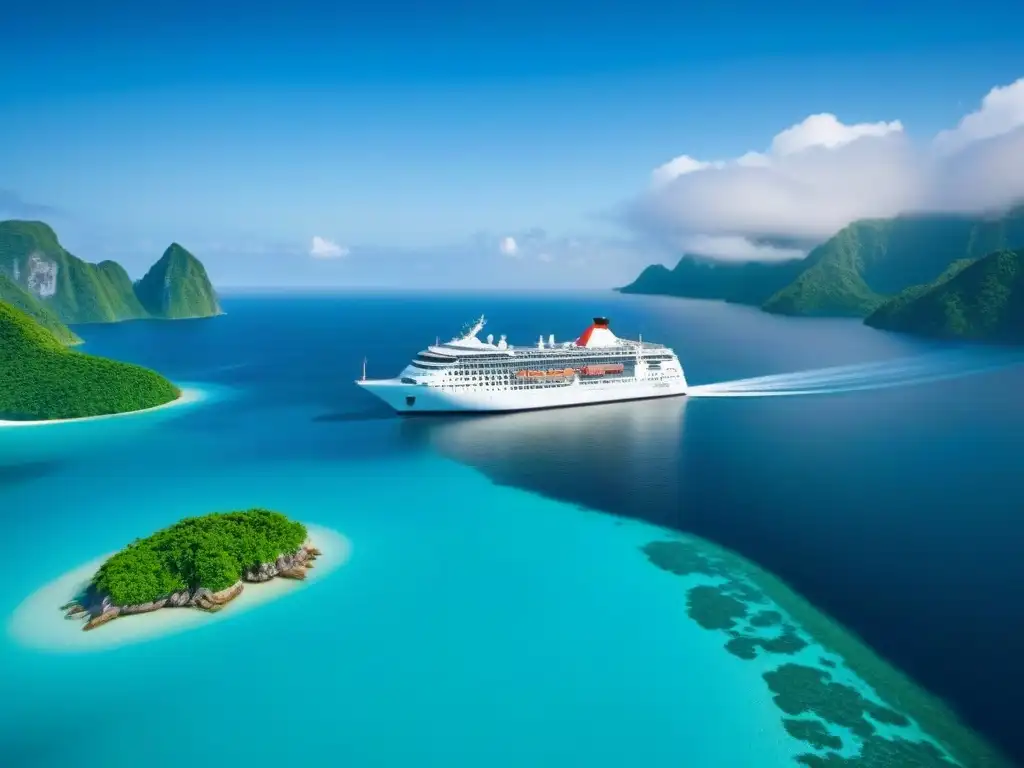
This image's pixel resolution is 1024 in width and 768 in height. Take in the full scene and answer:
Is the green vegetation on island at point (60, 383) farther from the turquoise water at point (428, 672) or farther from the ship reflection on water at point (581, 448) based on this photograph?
the turquoise water at point (428, 672)

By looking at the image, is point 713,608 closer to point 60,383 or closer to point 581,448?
point 581,448

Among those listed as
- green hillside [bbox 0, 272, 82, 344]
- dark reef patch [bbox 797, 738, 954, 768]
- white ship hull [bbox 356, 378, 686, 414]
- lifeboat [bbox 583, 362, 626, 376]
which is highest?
green hillside [bbox 0, 272, 82, 344]

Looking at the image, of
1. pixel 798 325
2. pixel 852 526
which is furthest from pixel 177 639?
pixel 798 325

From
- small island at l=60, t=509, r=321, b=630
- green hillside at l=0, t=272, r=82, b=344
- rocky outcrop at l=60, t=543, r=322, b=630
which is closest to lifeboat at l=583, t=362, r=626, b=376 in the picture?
small island at l=60, t=509, r=321, b=630

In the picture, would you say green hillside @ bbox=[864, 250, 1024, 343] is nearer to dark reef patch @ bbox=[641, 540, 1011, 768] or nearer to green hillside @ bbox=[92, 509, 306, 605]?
dark reef patch @ bbox=[641, 540, 1011, 768]

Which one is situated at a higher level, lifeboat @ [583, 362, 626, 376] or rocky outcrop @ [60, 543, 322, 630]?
lifeboat @ [583, 362, 626, 376]

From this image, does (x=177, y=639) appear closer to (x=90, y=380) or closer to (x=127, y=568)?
(x=127, y=568)

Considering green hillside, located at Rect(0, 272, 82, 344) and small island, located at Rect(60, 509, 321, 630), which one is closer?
small island, located at Rect(60, 509, 321, 630)

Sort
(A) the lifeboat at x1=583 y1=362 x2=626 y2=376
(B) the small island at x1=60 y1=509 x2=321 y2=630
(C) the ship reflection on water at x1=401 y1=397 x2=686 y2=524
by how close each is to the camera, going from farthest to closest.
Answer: (A) the lifeboat at x1=583 y1=362 x2=626 y2=376 < (C) the ship reflection on water at x1=401 y1=397 x2=686 y2=524 < (B) the small island at x1=60 y1=509 x2=321 y2=630
